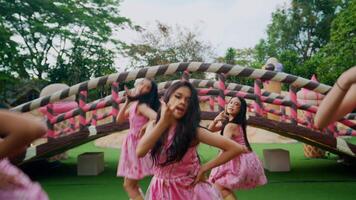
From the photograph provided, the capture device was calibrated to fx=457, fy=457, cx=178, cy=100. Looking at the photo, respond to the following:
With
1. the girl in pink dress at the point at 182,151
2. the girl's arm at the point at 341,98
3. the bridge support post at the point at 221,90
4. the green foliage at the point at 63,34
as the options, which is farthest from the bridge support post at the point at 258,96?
the green foliage at the point at 63,34

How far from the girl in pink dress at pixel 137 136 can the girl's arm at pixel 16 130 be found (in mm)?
2904

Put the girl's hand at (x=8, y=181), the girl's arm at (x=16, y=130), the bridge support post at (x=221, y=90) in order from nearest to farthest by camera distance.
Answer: the girl's arm at (x=16, y=130)
the girl's hand at (x=8, y=181)
the bridge support post at (x=221, y=90)

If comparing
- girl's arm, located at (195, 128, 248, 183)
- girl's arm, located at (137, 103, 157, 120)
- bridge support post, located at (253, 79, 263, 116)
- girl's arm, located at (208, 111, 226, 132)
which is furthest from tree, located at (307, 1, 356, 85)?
girl's arm, located at (195, 128, 248, 183)

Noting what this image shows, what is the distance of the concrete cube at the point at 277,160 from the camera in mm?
7980

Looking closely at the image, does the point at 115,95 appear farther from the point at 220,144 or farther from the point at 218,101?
the point at 220,144

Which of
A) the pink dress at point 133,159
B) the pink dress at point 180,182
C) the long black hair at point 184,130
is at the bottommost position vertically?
the pink dress at point 133,159

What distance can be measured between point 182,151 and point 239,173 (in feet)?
6.70

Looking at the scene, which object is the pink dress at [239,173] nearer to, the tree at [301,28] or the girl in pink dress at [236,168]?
the girl in pink dress at [236,168]

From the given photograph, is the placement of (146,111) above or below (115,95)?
above

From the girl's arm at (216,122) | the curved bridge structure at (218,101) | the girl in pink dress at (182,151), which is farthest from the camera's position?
the curved bridge structure at (218,101)

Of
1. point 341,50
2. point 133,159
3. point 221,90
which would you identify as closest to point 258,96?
point 221,90

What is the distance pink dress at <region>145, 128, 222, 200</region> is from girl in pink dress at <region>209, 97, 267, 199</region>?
1.81 metres

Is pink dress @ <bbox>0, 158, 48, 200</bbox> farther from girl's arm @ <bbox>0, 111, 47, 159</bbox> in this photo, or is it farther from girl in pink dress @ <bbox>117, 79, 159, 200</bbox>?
girl in pink dress @ <bbox>117, 79, 159, 200</bbox>

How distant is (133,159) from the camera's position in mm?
4781
